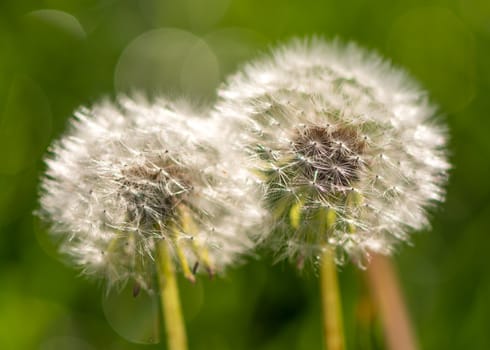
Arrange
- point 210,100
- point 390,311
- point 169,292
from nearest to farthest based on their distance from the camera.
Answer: point 169,292 < point 390,311 < point 210,100

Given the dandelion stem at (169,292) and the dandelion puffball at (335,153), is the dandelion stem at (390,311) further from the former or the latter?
the dandelion stem at (169,292)

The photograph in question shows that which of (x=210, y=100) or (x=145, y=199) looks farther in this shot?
(x=210, y=100)

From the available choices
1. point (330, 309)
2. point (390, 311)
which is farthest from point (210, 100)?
point (330, 309)

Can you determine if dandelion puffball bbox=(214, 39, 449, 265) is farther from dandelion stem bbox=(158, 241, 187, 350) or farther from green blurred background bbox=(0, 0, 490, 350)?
green blurred background bbox=(0, 0, 490, 350)

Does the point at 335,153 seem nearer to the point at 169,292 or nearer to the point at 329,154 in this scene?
the point at 329,154

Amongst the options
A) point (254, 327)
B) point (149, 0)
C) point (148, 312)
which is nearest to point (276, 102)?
point (254, 327)

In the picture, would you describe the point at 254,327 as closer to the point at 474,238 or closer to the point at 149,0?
the point at 474,238
